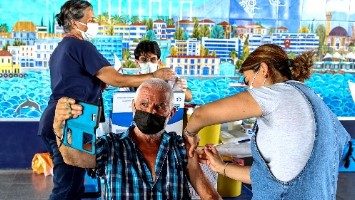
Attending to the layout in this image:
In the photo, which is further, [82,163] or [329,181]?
[82,163]

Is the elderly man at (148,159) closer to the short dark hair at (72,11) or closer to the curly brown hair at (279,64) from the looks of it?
the curly brown hair at (279,64)

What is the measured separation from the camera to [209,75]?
16.0 ft

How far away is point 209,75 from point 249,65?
315 cm

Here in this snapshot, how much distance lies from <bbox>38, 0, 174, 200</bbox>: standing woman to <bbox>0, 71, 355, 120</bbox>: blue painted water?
127 cm

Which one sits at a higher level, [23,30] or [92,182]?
[23,30]

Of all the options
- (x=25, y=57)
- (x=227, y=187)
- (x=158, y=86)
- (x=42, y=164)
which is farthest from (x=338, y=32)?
(x=158, y=86)

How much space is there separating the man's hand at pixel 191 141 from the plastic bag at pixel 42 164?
2783 mm

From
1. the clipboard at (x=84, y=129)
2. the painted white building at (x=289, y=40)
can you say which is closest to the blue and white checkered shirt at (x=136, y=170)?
the clipboard at (x=84, y=129)

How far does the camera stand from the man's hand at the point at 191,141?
184cm

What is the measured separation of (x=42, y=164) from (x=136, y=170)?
9.17 feet

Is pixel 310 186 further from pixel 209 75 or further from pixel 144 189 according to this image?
A: pixel 209 75

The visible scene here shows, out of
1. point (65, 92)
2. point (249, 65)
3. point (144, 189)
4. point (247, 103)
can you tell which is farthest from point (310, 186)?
point (65, 92)

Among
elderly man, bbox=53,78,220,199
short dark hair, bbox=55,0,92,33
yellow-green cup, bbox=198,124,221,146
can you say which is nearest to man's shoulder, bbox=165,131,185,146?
elderly man, bbox=53,78,220,199

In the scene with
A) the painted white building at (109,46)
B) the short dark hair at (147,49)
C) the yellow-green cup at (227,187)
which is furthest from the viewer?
the painted white building at (109,46)
